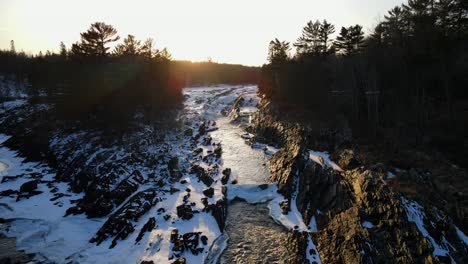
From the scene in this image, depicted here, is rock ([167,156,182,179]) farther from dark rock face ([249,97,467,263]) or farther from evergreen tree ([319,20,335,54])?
evergreen tree ([319,20,335,54])

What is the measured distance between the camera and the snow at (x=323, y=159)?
2181 centimetres

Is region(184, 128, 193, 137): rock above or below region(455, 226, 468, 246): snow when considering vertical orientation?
above

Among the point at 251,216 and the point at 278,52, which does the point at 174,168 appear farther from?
the point at 278,52

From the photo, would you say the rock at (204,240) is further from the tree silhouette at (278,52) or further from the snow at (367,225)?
the tree silhouette at (278,52)

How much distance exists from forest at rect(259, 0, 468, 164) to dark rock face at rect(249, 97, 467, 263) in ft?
19.5

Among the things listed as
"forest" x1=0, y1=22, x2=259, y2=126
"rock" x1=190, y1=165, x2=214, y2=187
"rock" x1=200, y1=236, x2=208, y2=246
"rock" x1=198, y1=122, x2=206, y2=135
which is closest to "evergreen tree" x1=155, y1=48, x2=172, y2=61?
"forest" x1=0, y1=22, x2=259, y2=126

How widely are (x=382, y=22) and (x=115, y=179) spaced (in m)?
43.2

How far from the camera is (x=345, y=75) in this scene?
3550cm

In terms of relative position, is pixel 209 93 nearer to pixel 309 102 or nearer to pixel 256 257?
pixel 309 102

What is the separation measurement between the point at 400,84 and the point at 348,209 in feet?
74.6

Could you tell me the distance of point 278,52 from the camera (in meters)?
45.5

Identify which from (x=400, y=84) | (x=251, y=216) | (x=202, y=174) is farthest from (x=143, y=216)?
(x=400, y=84)

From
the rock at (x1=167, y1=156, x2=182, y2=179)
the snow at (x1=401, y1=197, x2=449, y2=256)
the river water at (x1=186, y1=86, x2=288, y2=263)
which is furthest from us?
the rock at (x1=167, y1=156, x2=182, y2=179)

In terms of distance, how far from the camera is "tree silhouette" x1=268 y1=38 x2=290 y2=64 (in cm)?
4441
